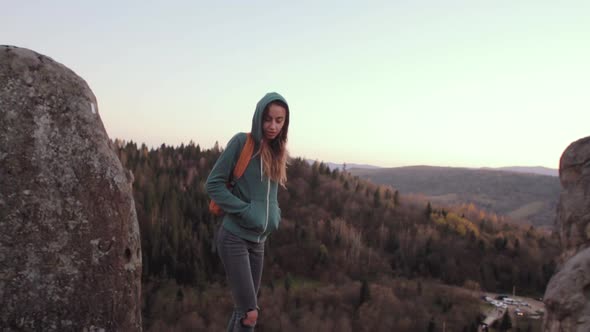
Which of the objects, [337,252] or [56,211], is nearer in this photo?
[56,211]

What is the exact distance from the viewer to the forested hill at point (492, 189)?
56.9 metres

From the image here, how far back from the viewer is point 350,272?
15164mm

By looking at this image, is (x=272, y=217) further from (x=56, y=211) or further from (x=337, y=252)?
(x=337, y=252)

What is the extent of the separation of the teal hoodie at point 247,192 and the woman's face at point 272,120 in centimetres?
5

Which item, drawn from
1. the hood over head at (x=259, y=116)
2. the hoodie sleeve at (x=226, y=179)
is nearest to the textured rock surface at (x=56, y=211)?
the hoodie sleeve at (x=226, y=179)

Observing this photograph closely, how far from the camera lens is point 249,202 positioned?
3197 millimetres

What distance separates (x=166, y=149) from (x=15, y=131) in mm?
18774

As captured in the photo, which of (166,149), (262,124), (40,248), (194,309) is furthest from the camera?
(166,149)

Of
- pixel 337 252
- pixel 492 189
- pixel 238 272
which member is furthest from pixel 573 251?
pixel 492 189

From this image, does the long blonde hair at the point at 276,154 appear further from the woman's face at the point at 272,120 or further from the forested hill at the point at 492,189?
the forested hill at the point at 492,189

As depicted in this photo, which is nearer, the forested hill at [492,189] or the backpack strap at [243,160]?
the backpack strap at [243,160]

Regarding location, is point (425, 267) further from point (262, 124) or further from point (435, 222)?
point (262, 124)

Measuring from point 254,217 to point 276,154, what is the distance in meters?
0.51

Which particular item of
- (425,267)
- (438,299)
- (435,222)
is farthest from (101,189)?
(435,222)
